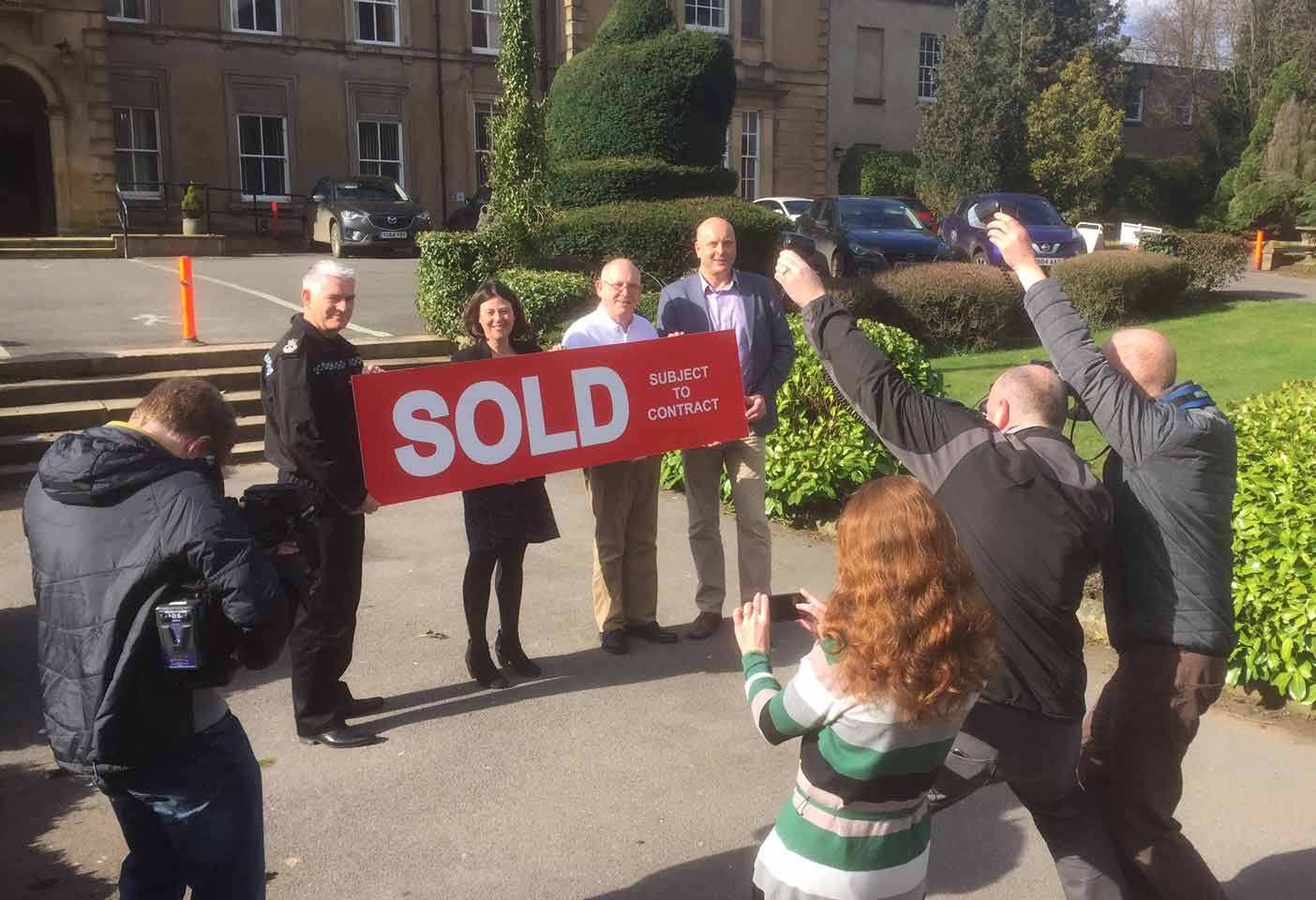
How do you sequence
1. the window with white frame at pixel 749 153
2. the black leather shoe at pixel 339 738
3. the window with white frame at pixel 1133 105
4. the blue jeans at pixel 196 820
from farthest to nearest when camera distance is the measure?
1. the window with white frame at pixel 1133 105
2. the window with white frame at pixel 749 153
3. the black leather shoe at pixel 339 738
4. the blue jeans at pixel 196 820

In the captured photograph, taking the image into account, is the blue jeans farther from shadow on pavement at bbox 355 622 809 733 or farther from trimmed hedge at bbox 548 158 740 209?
trimmed hedge at bbox 548 158 740 209

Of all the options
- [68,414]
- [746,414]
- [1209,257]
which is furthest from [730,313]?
[1209,257]

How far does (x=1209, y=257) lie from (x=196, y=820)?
17731 millimetres

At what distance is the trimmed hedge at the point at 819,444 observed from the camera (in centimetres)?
776

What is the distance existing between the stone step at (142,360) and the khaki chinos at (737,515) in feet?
18.9

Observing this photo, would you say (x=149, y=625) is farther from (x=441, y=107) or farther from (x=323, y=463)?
(x=441, y=107)

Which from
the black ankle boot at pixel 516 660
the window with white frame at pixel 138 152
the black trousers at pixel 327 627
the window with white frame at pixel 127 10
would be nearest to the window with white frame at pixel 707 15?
the window with white frame at pixel 127 10

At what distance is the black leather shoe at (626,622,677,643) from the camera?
5953 mm

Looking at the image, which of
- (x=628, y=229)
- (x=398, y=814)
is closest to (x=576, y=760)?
(x=398, y=814)

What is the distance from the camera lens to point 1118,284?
1531cm

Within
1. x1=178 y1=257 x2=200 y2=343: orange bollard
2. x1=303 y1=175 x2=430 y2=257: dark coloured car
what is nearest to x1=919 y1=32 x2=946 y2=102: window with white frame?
x1=303 y1=175 x2=430 y2=257: dark coloured car

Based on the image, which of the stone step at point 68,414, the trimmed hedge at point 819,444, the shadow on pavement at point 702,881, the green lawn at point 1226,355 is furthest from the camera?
the green lawn at point 1226,355

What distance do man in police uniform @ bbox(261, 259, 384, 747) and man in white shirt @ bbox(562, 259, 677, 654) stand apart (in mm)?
1306

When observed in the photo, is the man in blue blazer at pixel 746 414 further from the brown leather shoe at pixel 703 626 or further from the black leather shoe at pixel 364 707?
the black leather shoe at pixel 364 707
